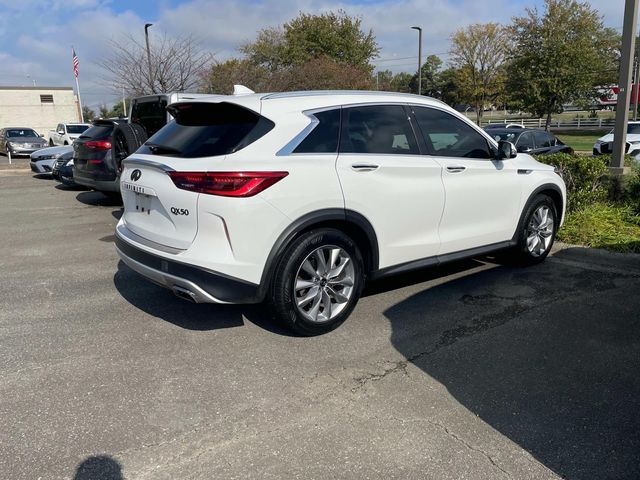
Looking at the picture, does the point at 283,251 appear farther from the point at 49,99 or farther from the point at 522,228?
the point at 49,99

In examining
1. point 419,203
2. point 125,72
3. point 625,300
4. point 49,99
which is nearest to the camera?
point 419,203

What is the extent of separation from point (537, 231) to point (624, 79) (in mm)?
4182

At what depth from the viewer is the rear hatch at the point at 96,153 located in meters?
9.16

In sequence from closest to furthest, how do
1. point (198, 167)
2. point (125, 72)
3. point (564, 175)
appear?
point (198, 167) < point (564, 175) < point (125, 72)

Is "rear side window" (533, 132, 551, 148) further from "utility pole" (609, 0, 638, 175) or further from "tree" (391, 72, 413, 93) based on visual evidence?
"tree" (391, 72, 413, 93)

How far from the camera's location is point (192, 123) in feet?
13.6

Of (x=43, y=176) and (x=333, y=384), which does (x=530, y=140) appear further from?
(x=43, y=176)

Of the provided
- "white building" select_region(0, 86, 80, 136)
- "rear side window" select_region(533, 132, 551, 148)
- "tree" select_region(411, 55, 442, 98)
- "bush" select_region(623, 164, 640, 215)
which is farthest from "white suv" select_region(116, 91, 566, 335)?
"tree" select_region(411, 55, 442, 98)

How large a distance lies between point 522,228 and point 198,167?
355 cm

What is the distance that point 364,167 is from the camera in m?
4.12

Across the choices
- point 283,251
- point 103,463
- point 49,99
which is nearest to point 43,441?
point 103,463

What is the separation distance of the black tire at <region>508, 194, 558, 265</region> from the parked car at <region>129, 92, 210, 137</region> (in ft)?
17.1

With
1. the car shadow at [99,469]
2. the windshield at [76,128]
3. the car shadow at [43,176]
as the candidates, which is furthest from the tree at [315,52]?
the car shadow at [99,469]

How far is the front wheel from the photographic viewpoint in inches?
221
